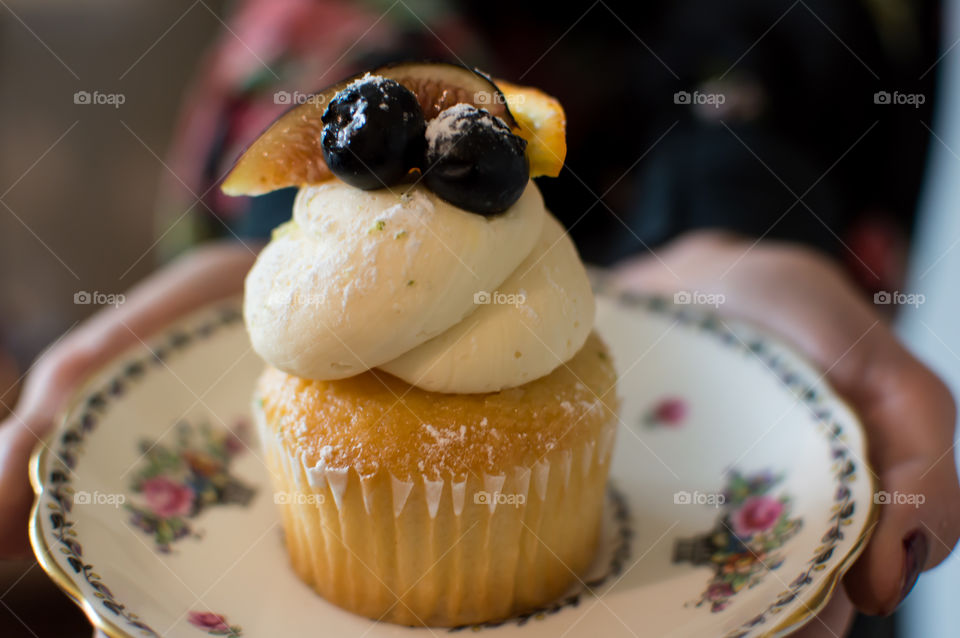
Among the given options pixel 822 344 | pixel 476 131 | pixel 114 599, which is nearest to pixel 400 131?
pixel 476 131

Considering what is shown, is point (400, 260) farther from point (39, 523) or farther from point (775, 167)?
point (775, 167)

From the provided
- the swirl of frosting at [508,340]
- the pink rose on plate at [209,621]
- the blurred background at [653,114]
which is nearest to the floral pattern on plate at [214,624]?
the pink rose on plate at [209,621]

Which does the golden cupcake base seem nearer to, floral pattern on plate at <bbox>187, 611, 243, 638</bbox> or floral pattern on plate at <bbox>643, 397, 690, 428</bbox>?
floral pattern on plate at <bbox>187, 611, 243, 638</bbox>

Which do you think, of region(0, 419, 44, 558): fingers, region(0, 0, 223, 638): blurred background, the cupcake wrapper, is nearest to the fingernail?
the cupcake wrapper

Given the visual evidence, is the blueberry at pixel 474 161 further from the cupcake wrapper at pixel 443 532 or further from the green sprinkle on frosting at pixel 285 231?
the cupcake wrapper at pixel 443 532

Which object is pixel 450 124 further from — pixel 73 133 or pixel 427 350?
pixel 73 133
